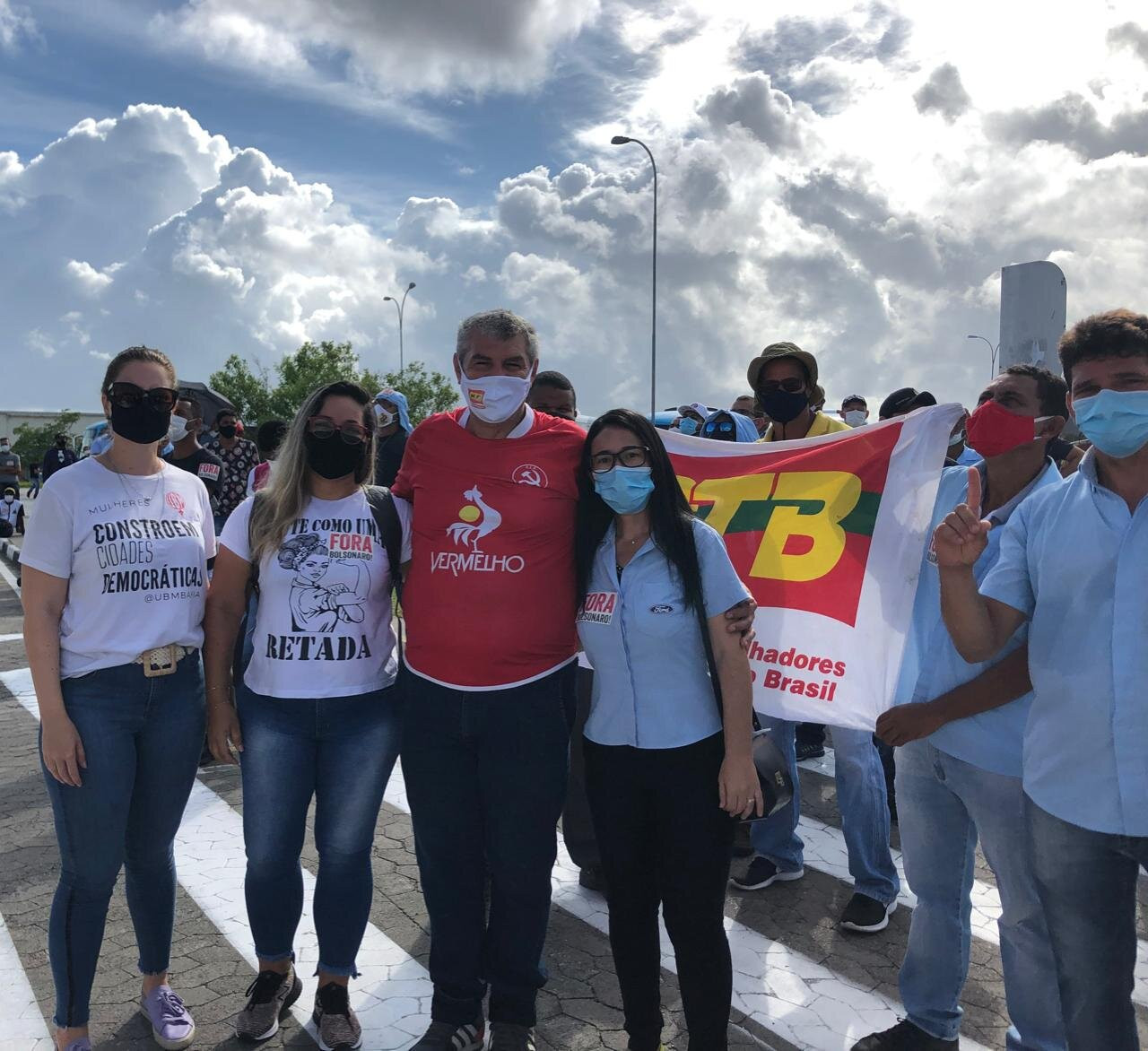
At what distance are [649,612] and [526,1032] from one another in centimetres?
141

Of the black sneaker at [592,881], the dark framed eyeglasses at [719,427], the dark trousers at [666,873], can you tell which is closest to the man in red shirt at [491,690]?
the dark trousers at [666,873]

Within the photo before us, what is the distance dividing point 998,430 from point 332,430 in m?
2.02

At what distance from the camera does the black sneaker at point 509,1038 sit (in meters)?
3.02

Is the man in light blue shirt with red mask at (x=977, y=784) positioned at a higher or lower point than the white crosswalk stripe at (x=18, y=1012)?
higher

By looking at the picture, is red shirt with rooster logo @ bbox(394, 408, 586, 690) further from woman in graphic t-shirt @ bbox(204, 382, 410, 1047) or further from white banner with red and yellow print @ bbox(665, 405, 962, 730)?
white banner with red and yellow print @ bbox(665, 405, 962, 730)

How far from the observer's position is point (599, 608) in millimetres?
2920

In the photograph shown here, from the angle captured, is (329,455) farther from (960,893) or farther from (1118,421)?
(960,893)

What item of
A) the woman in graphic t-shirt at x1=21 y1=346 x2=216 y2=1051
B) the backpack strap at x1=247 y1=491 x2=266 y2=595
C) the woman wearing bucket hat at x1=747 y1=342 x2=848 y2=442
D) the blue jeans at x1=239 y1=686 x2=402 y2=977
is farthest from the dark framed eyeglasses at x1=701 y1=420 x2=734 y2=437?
the woman in graphic t-shirt at x1=21 y1=346 x2=216 y2=1051

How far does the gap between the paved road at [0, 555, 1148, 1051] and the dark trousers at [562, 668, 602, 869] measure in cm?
29

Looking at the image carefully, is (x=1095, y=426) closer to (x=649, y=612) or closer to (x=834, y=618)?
(x=649, y=612)

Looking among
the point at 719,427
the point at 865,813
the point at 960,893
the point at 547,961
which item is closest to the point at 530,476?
the point at 960,893

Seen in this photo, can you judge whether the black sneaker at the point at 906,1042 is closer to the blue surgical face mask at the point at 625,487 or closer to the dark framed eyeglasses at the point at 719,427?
the blue surgical face mask at the point at 625,487

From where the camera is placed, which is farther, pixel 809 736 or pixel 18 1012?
pixel 809 736

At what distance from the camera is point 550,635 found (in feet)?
9.82
